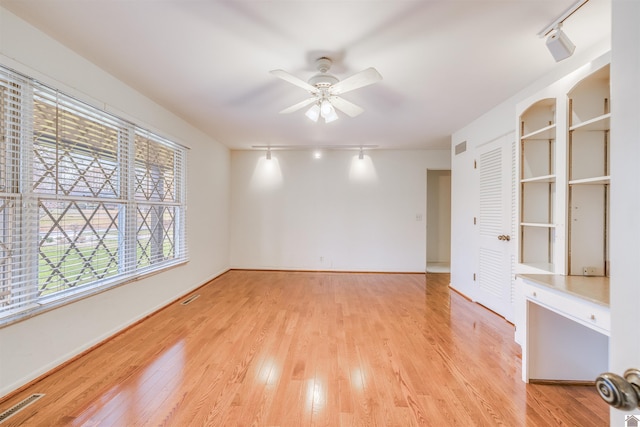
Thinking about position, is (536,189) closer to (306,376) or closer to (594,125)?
(594,125)

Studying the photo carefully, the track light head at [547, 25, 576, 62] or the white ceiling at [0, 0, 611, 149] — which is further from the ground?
the white ceiling at [0, 0, 611, 149]

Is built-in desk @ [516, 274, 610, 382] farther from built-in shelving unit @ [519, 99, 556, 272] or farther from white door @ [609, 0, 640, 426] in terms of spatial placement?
white door @ [609, 0, 640, 426]

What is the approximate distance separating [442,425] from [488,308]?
90.7 inches

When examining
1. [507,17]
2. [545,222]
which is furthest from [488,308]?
[507,17]

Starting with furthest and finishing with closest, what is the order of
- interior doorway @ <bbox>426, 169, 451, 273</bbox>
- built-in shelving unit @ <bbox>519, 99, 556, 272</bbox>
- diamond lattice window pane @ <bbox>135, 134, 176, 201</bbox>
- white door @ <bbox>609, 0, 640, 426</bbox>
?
1. interior doorway @ <bbox>426, 169, 451, 273</bbox>
2. diamond lattice window pane @ <bbox>135, 134, 176, 201</bbox>
3. built-in shelving unit @ <bbox>519, 99, 556, 272</bbox>
4. white door @ <bbox>609, 0, 640, 426</bbox>

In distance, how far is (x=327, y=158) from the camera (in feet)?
18.0

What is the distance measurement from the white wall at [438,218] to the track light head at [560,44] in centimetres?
480

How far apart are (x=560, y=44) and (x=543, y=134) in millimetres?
709

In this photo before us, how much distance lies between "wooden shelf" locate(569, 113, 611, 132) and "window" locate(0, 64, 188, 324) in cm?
363

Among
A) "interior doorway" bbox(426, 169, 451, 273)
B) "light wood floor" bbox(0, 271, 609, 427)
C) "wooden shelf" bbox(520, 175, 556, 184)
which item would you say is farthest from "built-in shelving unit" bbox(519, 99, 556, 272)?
"interior doorway" bbox(426, 169, 451, 273)

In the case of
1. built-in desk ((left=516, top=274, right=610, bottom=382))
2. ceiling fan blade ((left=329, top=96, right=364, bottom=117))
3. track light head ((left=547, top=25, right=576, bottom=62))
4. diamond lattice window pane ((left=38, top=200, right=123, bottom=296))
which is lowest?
built-in desk ((left=516, top=274, right=610, bottom=382))

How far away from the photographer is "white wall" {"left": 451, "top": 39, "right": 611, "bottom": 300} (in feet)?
10.2

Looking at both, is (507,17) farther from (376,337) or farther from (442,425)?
(376,337)

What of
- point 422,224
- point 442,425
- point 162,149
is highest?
point 162,149
